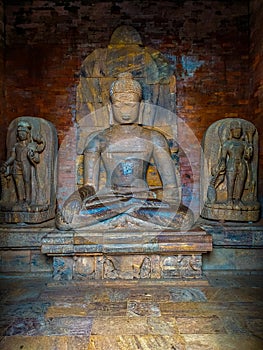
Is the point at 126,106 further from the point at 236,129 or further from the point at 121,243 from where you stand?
the point at 121,243

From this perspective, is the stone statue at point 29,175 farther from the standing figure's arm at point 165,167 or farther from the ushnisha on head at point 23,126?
the standing figure's arm at point 165,167

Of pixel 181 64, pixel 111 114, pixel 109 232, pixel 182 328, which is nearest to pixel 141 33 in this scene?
pixel 181 64

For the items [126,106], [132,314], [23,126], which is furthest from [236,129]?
[23,126]

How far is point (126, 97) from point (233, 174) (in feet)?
5.67

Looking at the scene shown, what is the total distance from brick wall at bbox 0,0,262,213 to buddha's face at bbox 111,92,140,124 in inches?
32.1

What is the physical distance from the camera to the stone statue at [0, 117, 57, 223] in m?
3.96

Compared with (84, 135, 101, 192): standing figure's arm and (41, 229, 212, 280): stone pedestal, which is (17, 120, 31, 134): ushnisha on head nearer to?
(84, 135, 101, 192): standing figure's arm

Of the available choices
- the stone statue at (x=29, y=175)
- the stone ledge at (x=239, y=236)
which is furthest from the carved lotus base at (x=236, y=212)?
the stone statue at (x=29, y=175)

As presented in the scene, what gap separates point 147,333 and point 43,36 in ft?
14.1

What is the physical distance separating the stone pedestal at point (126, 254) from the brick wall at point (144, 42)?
5.27 feet

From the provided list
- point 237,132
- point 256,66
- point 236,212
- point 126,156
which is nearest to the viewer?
point 236,212

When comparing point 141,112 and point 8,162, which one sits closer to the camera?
point 8,162

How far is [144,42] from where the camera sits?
482 cm

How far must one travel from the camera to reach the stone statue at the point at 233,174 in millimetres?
4027
